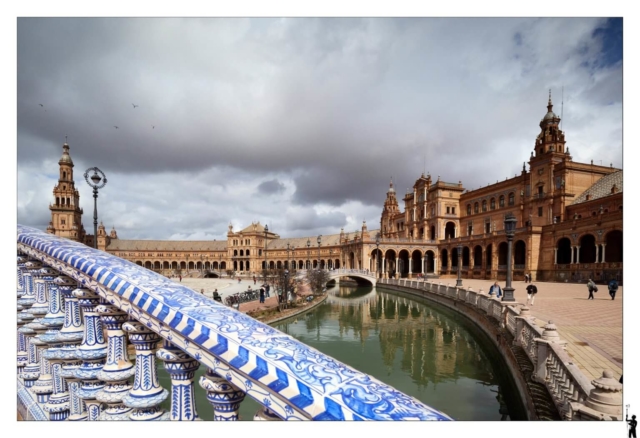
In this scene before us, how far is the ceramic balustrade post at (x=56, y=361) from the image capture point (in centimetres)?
261

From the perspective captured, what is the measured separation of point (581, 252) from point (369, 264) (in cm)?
2620

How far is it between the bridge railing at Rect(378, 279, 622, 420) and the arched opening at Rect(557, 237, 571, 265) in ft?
92.4

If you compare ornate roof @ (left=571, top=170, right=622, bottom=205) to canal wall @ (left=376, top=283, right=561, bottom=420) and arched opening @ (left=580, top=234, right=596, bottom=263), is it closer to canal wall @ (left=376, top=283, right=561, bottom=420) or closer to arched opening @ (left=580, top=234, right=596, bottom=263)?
arched opening @ (left=580, top=234, right=596, bottom=263)

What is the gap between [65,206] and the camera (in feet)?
217

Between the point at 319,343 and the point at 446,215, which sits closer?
the point at 319,343

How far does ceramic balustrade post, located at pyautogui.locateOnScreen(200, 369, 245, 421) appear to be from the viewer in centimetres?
160

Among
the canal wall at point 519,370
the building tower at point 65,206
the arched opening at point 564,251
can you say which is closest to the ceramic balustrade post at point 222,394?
the canal wall at point 519,370

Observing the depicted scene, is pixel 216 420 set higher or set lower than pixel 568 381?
higher

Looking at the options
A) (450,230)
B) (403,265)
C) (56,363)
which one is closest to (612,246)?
(450,230)

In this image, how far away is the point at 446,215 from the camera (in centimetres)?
5297

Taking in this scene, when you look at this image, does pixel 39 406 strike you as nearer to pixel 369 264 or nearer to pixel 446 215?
pixel 369 264

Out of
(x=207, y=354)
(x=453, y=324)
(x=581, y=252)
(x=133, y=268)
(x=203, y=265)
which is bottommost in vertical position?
(x=203, y=265)

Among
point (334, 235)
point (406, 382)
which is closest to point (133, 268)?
point (406, 382)

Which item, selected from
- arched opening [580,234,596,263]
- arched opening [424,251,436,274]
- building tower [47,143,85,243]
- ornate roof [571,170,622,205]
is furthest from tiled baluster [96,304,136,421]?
building tower [47,143,85,243]
